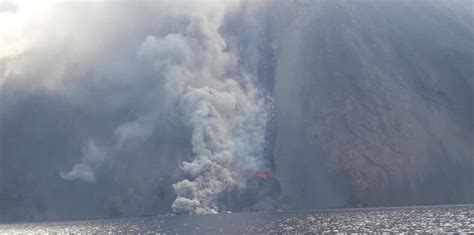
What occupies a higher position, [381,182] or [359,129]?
[359,129]

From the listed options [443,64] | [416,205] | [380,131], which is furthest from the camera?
[443,64]

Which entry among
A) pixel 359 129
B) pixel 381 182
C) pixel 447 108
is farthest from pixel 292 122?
pixel 447 108

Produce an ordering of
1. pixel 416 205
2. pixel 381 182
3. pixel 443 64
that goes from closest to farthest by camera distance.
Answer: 1. pixel 416 205
2. pixel 381 182
3. pixel 443 64

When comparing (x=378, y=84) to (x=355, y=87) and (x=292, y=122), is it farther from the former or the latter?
(x=292, y=122)

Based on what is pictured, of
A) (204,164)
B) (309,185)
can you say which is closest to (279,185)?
(309,185)

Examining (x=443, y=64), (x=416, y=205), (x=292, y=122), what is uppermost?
(x=443, y=64)

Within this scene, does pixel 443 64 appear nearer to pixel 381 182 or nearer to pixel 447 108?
pixel 447 108

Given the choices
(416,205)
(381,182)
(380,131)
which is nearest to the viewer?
(416,205)

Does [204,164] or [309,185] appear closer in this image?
[309,185]

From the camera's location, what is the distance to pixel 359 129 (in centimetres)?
18712

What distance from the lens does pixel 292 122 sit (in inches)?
7515

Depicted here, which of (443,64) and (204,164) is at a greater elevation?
(443,64)

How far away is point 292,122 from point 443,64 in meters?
51.8

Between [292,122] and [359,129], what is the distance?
19.9m
